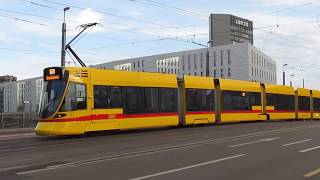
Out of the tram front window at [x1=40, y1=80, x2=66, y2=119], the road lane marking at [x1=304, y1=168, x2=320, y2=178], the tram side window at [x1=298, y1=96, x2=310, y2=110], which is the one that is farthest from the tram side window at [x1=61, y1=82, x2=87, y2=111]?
the tram side window at [x1=298, y1=96, x2=310, y2=110]

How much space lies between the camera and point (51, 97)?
23.9 metres

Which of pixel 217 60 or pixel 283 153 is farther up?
pixel 217 60

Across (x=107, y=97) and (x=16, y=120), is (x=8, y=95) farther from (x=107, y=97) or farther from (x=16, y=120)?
(x=107, y=97)

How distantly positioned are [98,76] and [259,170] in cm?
1456

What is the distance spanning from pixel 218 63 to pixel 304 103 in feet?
251

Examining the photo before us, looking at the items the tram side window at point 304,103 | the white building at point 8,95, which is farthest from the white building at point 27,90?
the tram side window at point 304,103

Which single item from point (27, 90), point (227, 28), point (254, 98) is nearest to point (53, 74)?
point (254, 98)

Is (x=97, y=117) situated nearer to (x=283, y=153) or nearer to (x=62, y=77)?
(x=62, y=77)

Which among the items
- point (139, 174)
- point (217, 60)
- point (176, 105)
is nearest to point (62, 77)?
point (176, 105)

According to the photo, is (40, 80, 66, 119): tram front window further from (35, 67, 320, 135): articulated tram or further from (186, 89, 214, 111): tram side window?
(186, 89, 214, 111): tram side window

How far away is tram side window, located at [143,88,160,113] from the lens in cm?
2842

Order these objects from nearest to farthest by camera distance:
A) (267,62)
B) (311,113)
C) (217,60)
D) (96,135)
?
(96,135) → (311,113) → (217,60) → (267,62)

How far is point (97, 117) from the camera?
24.8 metres

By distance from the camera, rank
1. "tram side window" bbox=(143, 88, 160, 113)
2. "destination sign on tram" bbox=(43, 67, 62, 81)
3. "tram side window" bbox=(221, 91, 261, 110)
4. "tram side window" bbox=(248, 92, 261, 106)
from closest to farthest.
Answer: "destination sign on tram" bbox=(43, 67, 62, 81) < "tram side window" bbox=(143, 88, 160, 113) < "tram side window" bbox=(221, 91, 261, 110) < "tram side window" bbox=(248, 92, 261, 106)
